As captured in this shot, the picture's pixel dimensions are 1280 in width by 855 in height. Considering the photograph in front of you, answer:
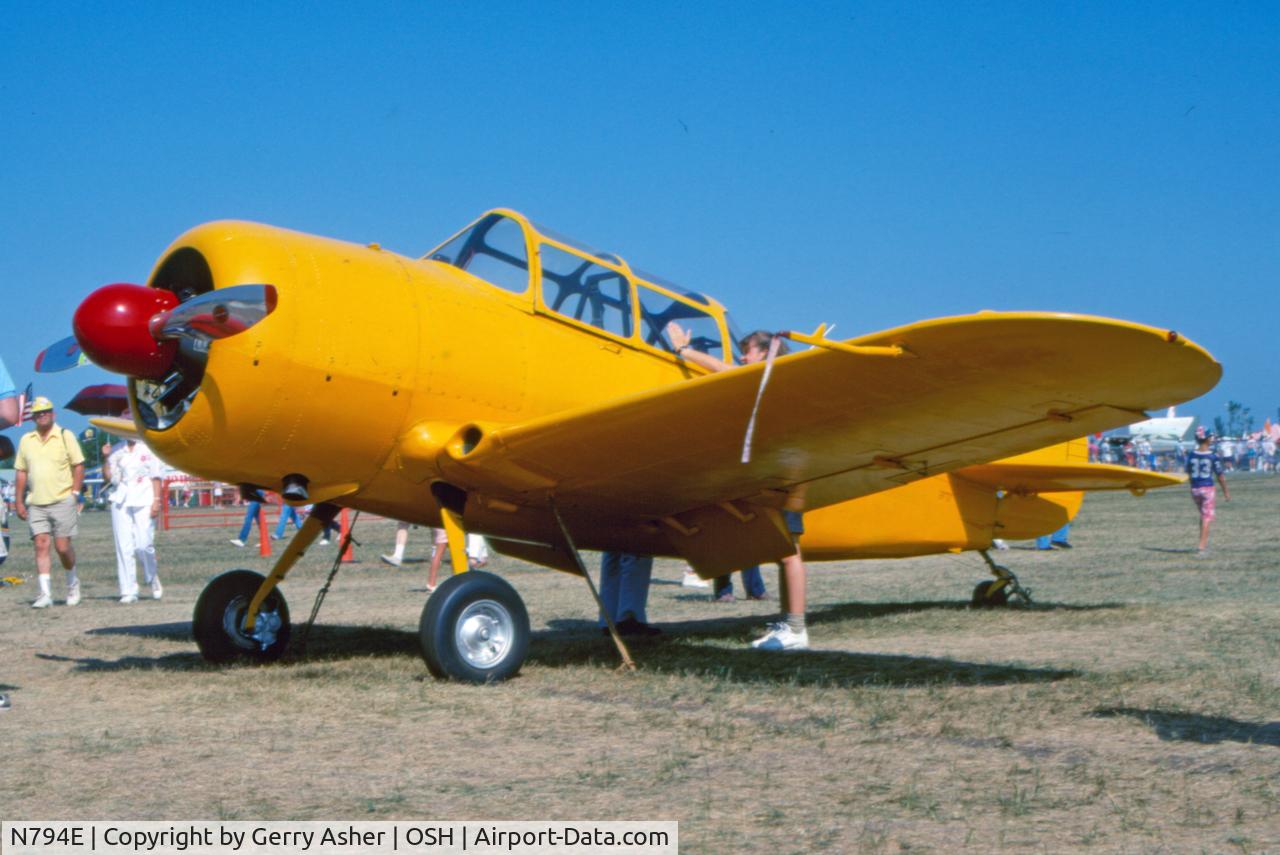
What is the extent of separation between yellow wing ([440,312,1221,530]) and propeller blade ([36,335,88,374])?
7.99 feet

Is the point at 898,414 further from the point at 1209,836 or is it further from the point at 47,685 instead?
the point at 47,685

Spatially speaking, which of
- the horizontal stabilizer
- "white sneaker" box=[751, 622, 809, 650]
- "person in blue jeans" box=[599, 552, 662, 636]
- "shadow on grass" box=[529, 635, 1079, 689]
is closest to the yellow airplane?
"white sneaker" box=[751, 622, 809, 650]

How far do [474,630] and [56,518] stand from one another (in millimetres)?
7002

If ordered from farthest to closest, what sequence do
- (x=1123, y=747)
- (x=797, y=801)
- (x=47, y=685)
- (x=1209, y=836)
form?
1. (x=47, y=685)
2. (x=1123, y=747)
3. (x=797, y=801)
4. (x=1209, y=836)

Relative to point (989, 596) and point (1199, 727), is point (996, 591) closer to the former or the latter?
point (989, 596)

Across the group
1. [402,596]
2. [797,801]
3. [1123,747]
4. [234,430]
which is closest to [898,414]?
[1123,747]

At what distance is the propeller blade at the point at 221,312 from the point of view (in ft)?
19.1

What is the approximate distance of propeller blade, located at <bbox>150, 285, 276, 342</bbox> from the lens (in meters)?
5.84

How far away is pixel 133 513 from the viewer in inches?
503

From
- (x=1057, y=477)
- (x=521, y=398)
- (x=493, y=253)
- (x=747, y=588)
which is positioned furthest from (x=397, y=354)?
(x=747, y=588)

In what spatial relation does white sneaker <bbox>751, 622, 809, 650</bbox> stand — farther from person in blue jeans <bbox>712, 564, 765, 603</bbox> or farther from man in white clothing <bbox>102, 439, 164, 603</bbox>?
man in white clothing <bbox>102, 439, 164, 603</bbox>

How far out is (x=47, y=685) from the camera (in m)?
6.62

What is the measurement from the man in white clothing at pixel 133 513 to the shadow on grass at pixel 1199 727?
404 inches

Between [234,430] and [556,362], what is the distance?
1.89 meters
